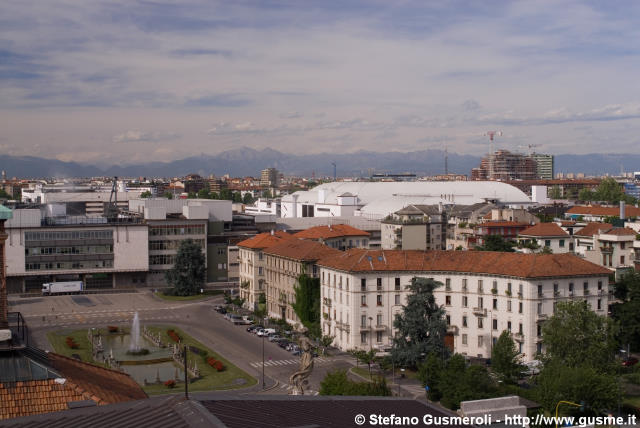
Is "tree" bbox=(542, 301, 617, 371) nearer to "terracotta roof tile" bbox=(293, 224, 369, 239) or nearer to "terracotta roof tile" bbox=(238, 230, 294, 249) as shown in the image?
"terracotta roof tile" bbox=(238, 230, 294, 249)

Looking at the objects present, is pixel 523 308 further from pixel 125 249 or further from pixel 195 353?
pixel 125 249

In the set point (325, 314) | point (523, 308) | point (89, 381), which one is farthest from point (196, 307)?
point (89, 381)

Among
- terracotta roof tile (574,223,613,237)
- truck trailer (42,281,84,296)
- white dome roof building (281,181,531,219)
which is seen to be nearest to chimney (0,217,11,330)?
terracotta roof tile (574,223,613,237)

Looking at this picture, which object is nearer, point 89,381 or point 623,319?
point 89,381

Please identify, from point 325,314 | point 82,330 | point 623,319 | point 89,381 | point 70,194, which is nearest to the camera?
point 89,381

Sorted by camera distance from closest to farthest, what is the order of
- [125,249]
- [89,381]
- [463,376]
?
[89,381]
[463,376]
[125,249]

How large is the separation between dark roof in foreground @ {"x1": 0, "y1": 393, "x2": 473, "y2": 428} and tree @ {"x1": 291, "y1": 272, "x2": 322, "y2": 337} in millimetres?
57354

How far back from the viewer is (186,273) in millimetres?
103125

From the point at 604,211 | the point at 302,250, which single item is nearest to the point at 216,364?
the point at 302,250

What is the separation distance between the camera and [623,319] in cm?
6731

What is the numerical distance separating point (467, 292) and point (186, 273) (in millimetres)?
47655

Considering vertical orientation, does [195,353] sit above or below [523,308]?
below

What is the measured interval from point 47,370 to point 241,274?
259 ft

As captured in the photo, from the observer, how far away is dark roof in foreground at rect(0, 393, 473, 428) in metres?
14.9
